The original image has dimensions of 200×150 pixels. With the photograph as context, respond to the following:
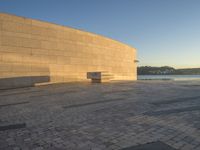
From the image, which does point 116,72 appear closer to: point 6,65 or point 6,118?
point 6,65

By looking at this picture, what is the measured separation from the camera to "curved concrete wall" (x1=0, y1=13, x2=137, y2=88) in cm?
A: 1380

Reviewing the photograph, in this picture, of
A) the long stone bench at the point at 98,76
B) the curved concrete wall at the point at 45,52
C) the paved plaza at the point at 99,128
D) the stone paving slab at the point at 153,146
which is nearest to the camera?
the stone paving slab at the point at 153,146

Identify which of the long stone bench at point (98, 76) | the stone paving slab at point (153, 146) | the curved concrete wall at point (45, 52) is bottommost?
the stone paving slab at point (153, 146)

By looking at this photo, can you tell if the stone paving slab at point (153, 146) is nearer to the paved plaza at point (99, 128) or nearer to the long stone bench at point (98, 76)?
the paved plaza at point (99, 128)

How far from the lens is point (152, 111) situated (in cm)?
599

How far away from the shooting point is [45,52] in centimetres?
1591

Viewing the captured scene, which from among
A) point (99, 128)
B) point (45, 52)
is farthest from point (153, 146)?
point (45, 52)

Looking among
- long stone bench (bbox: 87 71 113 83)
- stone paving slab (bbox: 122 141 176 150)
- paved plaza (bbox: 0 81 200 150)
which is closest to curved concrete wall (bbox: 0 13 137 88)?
long stone bench (bbox: 87 71 113 83)

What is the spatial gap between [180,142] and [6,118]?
186 inches

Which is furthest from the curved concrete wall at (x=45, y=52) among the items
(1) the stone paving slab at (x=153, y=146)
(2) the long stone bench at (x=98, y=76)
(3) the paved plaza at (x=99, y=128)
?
(1) the stone paving slab at (x=153, y=146)

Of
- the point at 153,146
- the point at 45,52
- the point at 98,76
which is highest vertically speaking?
the point at 45,52

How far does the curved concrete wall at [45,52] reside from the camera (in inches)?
543

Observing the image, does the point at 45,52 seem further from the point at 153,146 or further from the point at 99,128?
the point at 153,146

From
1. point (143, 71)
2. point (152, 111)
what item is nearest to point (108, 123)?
point (152, 111)
